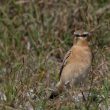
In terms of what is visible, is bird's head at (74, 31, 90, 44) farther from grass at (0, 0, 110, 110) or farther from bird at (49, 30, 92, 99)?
grass at (0, 0, 110, 110)

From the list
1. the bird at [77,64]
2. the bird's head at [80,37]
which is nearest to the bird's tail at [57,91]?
the bird at [77,64]

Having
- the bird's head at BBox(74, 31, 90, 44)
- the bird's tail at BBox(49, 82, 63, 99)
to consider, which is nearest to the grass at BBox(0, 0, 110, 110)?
the bird's tail at BBox(49, 82, 63, 99)

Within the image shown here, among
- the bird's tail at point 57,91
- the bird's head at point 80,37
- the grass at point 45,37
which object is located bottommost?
the bird's tail at point 57,91

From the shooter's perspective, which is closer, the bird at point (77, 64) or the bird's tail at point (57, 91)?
the bird's tail at point (57, 91)

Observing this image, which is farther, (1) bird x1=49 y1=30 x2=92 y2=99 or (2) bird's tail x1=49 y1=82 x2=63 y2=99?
(1) bird x1=49 y1=30 x2=92 y2=99

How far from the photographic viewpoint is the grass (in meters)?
7.75

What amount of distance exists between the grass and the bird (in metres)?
0.11

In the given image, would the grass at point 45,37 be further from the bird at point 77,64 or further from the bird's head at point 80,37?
the bird's head at point 80,37

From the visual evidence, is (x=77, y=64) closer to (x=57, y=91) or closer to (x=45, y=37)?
(x=57, y=91)

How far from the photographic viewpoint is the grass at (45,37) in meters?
7.75

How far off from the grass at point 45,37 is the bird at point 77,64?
11 centimetres

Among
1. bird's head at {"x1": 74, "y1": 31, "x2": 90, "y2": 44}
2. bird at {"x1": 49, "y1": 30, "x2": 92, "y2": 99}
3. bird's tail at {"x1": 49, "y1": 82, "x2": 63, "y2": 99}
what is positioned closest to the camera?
bird's tail at {"x1": 49, "y1": 82, "x2": 63, "y2": 99}

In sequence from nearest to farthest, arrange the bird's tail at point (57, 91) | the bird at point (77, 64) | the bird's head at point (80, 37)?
the bird's tail at point (57, 91), the bird at point (77, 64), the bird's head at point (80, 37)

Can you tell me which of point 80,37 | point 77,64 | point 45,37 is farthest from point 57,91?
point 45,37
